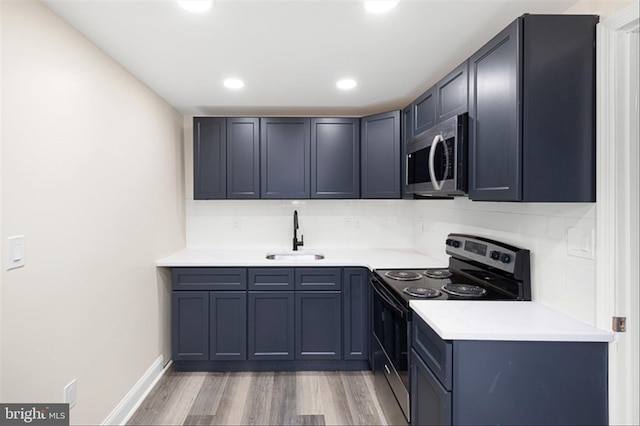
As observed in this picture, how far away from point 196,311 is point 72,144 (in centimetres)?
159

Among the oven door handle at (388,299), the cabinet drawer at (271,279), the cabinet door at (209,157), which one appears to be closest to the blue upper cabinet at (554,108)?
the oven door handle at (388,299)

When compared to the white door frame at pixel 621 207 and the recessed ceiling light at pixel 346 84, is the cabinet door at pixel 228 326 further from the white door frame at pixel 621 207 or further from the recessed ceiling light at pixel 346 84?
the white door frame at pixel 621 207

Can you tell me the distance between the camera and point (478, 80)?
170 cm

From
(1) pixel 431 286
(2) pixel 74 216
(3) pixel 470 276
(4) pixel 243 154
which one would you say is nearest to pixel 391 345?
(1) pixel 431 286

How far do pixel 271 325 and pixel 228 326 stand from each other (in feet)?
1.13

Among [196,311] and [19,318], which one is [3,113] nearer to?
[19,318]

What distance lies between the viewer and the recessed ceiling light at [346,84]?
2.45m

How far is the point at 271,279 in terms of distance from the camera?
9.28ft

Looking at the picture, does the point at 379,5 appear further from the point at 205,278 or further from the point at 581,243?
the point at 205,278

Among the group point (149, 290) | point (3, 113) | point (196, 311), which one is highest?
point (3, 113)

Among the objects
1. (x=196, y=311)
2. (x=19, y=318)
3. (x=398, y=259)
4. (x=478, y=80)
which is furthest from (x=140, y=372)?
(x=478, y=80)

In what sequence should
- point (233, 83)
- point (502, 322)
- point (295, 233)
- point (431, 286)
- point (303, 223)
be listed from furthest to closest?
point (303, 223), point (295, 233), point (233, 83), point (431, 286), point (502, 322)

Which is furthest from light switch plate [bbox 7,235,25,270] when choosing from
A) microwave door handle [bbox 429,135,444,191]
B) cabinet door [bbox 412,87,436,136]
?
cabinet door [bbox 412,87,436,136]

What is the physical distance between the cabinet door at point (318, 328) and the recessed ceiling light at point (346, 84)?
159 centimetres
